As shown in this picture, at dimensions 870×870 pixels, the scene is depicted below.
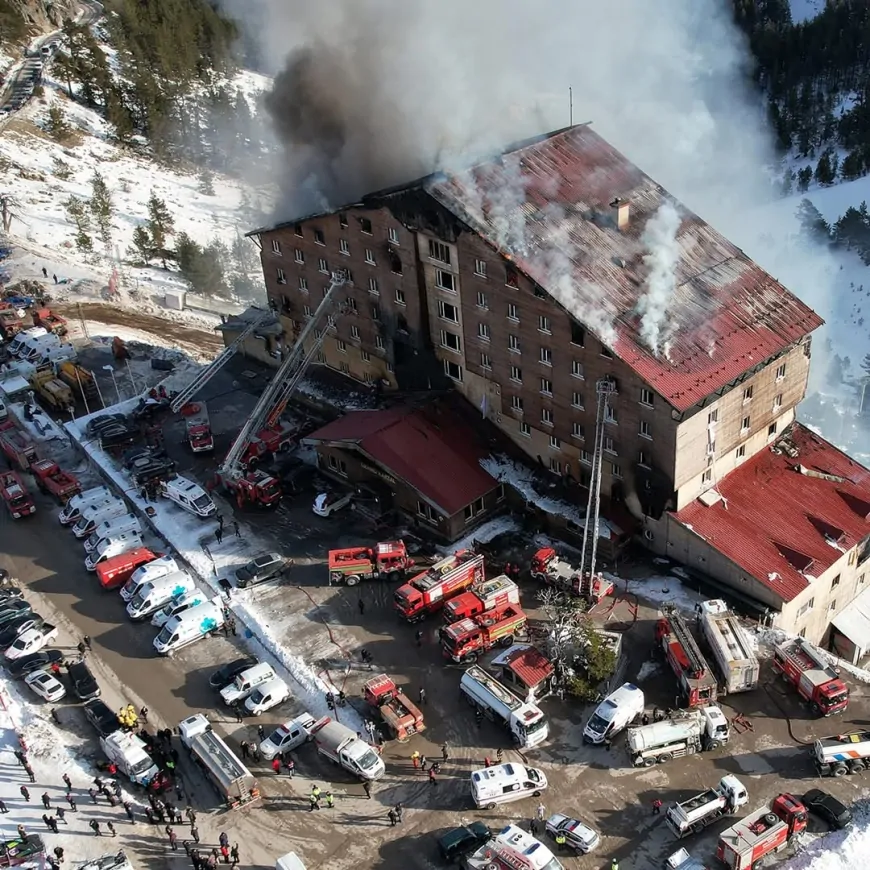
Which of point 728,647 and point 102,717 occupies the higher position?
point 728,647

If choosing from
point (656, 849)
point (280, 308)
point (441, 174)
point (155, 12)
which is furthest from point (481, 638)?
point (155, 12)

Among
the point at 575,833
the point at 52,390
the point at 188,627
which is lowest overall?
the point at 575,833

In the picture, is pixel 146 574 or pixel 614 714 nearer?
pixel 614 714

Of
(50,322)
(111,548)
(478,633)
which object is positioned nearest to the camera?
(478,633)

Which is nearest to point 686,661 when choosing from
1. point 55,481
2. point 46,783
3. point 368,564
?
point 368,564

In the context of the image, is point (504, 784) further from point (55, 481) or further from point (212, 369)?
point (212, 369)

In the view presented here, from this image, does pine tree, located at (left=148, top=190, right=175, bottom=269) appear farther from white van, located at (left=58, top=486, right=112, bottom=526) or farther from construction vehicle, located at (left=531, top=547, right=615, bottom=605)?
construction vehicle, located at (left=531, top=547, right=615, bottom=605)

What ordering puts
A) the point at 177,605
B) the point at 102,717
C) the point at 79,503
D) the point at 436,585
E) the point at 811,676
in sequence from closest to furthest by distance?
the point at 811,676
the point at 102,717
the point at 436,585
the point at 177,605
the point at 79,503

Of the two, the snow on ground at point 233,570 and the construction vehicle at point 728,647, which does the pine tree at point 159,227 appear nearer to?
the snow on ground at point 233,570
